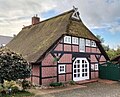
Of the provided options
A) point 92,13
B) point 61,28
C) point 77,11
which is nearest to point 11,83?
point 61,28

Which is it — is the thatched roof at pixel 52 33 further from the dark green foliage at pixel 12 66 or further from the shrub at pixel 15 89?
the shrub at pixel 15 89

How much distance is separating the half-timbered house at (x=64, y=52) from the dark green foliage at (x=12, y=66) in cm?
255

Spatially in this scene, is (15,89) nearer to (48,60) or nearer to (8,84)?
(8,84)

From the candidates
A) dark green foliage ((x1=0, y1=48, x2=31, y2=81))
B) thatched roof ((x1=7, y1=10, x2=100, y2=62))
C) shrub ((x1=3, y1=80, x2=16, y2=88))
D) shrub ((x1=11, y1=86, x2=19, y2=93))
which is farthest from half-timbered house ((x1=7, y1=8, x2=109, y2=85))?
shrub ((x1=3, y1=80, x2=16, y2=88))

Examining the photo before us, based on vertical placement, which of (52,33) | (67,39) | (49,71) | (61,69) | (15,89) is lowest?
(15,89)

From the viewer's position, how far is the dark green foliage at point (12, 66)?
13.5m

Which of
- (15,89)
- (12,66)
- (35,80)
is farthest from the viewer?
(35,80)

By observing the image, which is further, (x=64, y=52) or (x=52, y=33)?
(x=52, y=33)

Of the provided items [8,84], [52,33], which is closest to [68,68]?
[52,33]

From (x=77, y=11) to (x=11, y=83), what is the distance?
A: 1140cm

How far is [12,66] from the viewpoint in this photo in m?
13.8

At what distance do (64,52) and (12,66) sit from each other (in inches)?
252

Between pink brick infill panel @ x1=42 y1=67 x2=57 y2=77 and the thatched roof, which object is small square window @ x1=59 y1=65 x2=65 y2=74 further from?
the thatched roof

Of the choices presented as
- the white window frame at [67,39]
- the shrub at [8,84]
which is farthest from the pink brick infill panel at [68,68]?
the shrub at [8,84]
